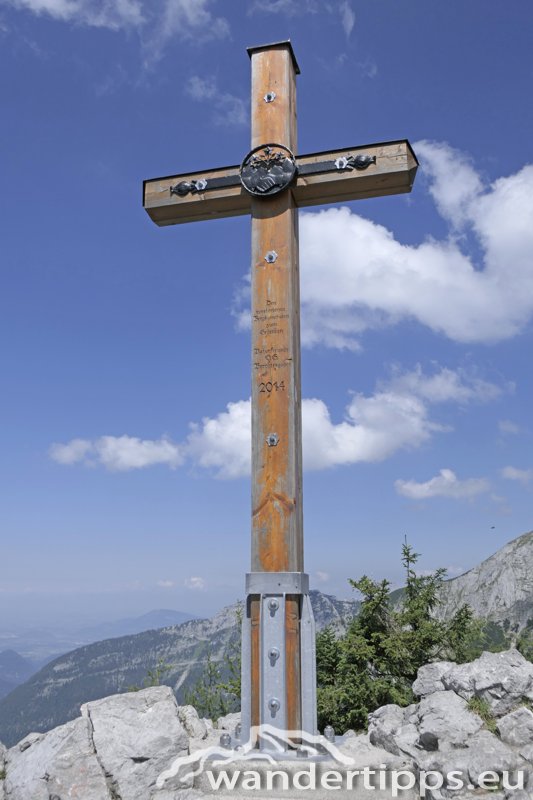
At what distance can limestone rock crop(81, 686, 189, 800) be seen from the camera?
18.7ft

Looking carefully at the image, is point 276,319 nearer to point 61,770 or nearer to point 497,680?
point 497,680

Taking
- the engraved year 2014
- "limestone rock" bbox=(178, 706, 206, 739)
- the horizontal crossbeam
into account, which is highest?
the horizontal crossbeam

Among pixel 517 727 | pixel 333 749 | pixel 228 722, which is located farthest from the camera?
pixel 228 722

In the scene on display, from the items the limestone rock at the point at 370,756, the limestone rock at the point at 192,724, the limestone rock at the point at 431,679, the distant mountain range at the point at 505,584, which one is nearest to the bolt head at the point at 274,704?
the limestone rock at the point at 370,756

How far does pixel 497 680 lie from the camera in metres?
6.53

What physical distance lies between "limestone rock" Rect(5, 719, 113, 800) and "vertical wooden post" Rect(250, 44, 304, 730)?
155 centimetres

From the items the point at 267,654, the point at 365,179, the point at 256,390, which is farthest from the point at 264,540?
the point at 365,179

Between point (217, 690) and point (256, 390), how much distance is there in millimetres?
7631

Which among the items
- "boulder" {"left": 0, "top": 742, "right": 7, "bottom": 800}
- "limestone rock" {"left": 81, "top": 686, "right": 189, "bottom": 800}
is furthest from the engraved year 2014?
"boulder" {"left": 0, "top": 742, "right": 7, "bottom": 800}

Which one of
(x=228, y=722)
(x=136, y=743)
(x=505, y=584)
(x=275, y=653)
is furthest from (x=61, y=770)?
(x=505, y=584)

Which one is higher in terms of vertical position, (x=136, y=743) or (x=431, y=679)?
(x=431, y=679)

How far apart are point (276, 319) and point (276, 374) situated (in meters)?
0.64

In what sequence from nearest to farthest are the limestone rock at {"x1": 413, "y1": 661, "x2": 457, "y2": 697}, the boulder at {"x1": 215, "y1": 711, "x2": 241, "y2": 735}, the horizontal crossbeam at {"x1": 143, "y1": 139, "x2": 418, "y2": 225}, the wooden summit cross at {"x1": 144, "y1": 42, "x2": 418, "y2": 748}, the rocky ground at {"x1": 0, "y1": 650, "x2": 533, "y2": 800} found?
1. the rocky ground at {"x1": 0, "y1": 650, "x2": 533, "y2": 800}
2. the wooden summit cross at {"x1": 144, "y1": 42, "x2": 418, "y2": 748}
3. the limestone rock at {"x1": 413, "y1": 661, "x2": 457, "y2": 697}
4. the horizontal crossbeam at {"x1": 143, "y1": 139, "x2": 418, "y2": 225}
5. the boulder at {"x1": 215, "y1": 711, "x2": 241, "y2": 735}

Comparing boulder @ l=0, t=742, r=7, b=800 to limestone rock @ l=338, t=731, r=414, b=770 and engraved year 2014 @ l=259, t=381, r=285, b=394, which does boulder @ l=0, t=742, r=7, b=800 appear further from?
engraved year 2014 @ l=259, t=381, r=285, b=394
